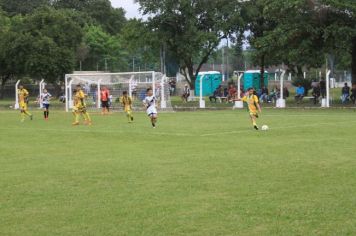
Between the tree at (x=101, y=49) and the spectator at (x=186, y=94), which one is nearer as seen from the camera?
the spectator at (x=186, y=94)

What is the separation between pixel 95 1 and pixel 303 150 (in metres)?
87.2

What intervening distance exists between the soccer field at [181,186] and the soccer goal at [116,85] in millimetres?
24353

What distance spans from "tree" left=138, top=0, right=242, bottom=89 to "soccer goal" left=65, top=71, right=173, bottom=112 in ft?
18.0

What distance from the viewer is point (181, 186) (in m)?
10.6

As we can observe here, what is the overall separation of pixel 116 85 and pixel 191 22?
8.16 m

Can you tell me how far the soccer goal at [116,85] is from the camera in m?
43.6

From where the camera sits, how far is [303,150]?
1550cm

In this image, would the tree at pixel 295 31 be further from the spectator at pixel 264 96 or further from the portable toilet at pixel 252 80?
the portable toilet at pixel 252 80

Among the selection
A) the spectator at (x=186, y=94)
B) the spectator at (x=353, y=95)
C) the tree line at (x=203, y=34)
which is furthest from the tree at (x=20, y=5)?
the spectator at (x=353, y=95)

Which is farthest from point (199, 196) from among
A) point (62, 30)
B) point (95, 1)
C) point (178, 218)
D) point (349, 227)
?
point (95, 1)

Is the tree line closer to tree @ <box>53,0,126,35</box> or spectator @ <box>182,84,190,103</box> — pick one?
spectator @ <box>182,84,190,103</box>

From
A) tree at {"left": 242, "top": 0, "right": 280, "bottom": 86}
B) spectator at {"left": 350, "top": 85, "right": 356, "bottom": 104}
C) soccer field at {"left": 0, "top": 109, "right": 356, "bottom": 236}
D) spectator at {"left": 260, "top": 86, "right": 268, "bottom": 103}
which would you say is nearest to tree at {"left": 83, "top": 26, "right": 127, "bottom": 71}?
tree at {"left": 242, "top": 0, "right": 280, "bottom": 86}

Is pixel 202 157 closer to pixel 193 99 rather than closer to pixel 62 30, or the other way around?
pixel 193 99

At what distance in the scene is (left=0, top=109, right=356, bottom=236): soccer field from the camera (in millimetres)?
7879
